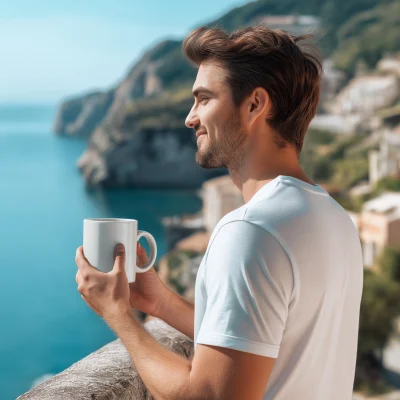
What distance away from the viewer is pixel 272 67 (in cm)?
121

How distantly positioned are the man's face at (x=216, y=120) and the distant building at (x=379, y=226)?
71.9 ft

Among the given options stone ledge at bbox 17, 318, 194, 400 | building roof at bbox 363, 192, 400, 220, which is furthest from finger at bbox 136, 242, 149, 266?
building roof at bbox 363, 192, 400, 220

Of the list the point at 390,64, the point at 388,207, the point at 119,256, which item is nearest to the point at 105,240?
the point at 119,256

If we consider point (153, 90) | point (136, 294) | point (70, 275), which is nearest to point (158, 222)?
point (70, 275)

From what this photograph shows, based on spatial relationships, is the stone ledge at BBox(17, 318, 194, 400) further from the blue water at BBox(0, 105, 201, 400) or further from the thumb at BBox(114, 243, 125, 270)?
the blue water at BBox(0, 105, 201, 400)

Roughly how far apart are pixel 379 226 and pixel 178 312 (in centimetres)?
2221

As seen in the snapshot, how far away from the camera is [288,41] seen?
125 cm

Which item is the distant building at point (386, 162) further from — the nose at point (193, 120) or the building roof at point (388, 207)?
the nose at point (193, 120)

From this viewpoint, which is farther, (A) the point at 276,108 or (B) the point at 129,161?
(B) the point at 129,161

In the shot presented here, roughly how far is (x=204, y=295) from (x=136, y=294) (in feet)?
1.43

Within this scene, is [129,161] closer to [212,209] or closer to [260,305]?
[212,209]

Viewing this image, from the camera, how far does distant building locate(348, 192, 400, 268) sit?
2264 centimetres

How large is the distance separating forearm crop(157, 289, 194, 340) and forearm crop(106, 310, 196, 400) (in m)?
0.35

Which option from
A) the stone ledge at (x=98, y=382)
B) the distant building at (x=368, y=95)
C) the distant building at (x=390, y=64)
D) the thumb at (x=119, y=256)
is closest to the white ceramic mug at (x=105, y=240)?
the thumb at (x=119, y=256)
